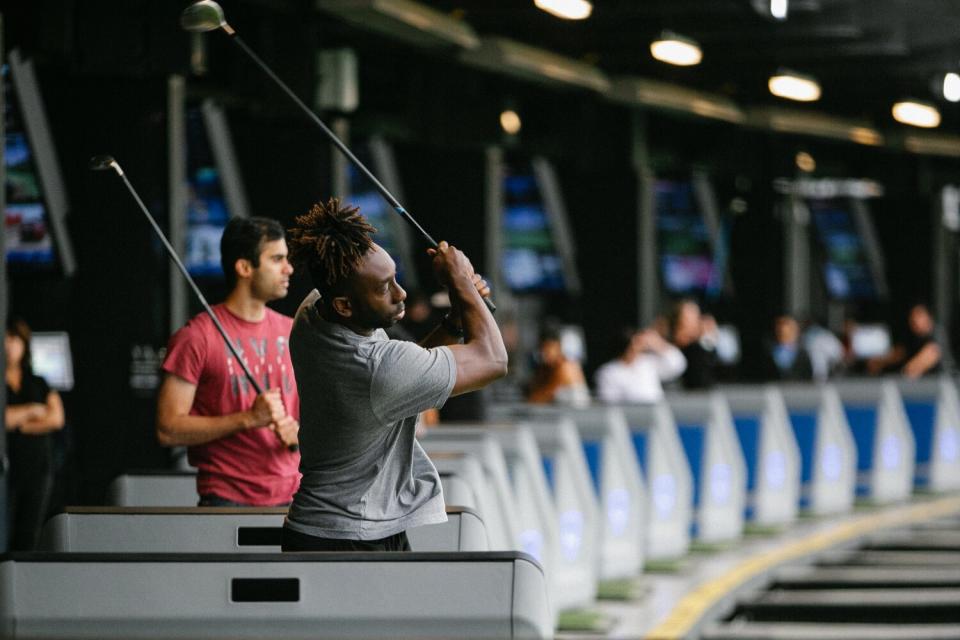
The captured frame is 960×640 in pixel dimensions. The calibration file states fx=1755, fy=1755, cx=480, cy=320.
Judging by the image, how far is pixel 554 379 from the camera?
37.8 ft

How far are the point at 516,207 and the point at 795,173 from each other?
281cm

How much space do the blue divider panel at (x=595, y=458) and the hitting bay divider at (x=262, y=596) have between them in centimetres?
631

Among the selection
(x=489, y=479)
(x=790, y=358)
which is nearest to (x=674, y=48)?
(x=489, y=479)

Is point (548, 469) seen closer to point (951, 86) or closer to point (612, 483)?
point (612, 483)

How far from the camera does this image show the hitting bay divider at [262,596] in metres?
3.44

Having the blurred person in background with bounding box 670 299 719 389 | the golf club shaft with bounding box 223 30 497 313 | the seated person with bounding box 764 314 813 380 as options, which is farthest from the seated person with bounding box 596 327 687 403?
the golf club shaft with bounding box 223 30 497 313

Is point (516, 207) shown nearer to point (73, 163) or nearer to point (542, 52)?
point (542, 52)

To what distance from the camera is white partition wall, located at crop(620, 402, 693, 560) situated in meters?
10.6

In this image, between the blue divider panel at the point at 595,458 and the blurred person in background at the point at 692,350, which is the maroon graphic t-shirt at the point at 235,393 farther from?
the blurred person in background at the point at 692,350

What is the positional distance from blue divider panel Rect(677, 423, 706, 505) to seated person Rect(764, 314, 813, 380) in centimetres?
441

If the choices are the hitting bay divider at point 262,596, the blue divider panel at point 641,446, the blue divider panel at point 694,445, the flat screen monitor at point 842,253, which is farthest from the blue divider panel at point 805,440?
the flat screen monitor at point 842,253

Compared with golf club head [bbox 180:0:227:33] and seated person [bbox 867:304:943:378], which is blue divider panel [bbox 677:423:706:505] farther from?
golf club head [bbox 180:0:227:33]

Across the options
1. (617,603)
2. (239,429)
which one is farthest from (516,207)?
(239,429)

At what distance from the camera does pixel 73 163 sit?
8391mm
